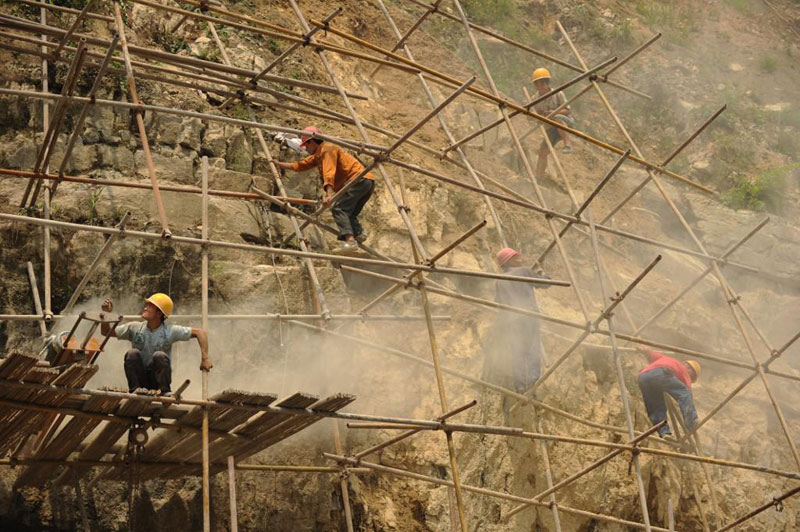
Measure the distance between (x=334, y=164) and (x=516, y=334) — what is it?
2463 millimetres

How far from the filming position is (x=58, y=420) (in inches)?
287

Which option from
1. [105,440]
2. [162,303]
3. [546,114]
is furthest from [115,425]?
[546,114]

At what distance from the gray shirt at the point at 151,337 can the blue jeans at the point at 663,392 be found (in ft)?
16.3

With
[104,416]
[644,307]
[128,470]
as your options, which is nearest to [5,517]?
[128,470]

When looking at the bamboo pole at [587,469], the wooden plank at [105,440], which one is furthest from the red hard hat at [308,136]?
the bamboo pole at [587,469]

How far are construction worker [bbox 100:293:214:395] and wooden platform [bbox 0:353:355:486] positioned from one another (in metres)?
0.36

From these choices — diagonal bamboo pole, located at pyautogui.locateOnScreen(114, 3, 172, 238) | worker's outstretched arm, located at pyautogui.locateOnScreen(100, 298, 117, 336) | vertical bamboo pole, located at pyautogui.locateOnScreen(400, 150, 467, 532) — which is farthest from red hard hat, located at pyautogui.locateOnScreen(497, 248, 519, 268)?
worker's outstretched arm, located at pyautogui.locateOnScreen(100, 298, 117, 336)

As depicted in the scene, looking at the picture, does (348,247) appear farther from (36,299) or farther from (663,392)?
(663,392)

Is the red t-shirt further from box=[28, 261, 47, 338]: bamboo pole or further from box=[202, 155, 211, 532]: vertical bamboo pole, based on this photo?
box=[28, 261, 47, 338]: bamboo pole

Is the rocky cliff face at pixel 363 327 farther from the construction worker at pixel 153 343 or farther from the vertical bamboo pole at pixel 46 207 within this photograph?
the construction worker at pixel 153 343

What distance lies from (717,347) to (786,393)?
955 millimetres

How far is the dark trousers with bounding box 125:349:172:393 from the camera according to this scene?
7520 millimetres

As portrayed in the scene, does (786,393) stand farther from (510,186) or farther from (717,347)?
(510,186)

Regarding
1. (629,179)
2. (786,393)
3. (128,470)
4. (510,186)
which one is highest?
(629,179)
